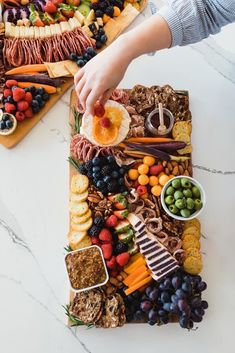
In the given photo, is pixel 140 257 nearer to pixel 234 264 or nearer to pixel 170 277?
pixel 170 277

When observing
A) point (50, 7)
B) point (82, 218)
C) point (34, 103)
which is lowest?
point (82, 218)

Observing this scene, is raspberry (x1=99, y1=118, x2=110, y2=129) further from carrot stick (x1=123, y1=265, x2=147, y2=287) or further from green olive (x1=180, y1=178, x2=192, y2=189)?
carrot stick (x1=123, y1=265, x2=147, y2=287)

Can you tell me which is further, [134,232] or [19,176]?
[19,176]

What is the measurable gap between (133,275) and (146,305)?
3.4 inches

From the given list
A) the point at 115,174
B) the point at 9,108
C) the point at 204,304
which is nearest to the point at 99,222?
the point at 115,174

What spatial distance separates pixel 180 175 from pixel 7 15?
2.56 feet

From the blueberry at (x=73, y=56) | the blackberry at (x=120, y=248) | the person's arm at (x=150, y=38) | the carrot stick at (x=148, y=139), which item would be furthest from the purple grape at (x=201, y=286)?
the blueberry at (x=73, y=56)

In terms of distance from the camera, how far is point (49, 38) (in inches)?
64.0

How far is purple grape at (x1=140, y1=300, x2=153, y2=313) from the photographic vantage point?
132 cm

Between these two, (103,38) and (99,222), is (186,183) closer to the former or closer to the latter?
(99,222)

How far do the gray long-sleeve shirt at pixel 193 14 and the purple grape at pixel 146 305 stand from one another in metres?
0.67

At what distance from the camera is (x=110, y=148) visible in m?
1.46

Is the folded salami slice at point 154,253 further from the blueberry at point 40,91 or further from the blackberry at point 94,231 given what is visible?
the blueberry at point 40,91

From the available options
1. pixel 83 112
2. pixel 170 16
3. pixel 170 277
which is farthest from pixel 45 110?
pixel 170 277
